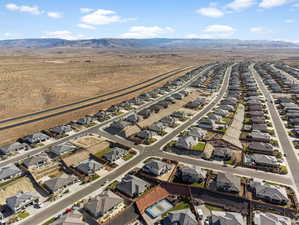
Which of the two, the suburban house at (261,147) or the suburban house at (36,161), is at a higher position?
the suburban house at (261,147)

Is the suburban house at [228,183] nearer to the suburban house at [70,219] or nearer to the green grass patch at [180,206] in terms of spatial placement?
the green grass patch at [180,206]

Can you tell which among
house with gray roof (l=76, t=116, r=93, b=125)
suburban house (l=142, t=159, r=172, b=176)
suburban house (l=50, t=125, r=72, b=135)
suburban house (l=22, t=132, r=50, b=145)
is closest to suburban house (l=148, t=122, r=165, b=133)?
suburban house (l=142, t=159, r=172, b=176)

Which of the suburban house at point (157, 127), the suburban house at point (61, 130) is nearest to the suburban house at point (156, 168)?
the suburban house at point (157, 127)

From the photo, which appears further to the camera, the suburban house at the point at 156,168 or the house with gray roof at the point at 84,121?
the house with gray roof at the point at 84,121

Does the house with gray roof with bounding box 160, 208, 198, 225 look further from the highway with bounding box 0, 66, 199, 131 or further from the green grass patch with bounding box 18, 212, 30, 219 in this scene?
the highway with bounding box 0, 66, 199, 131

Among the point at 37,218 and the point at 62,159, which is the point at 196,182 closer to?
the point at 37,218

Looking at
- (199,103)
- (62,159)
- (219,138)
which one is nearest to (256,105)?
(199,103)

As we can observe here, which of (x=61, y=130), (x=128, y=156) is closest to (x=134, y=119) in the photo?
(x=128, y=156)

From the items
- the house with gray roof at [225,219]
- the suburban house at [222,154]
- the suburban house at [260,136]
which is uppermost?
the suburban house at [260,136]
